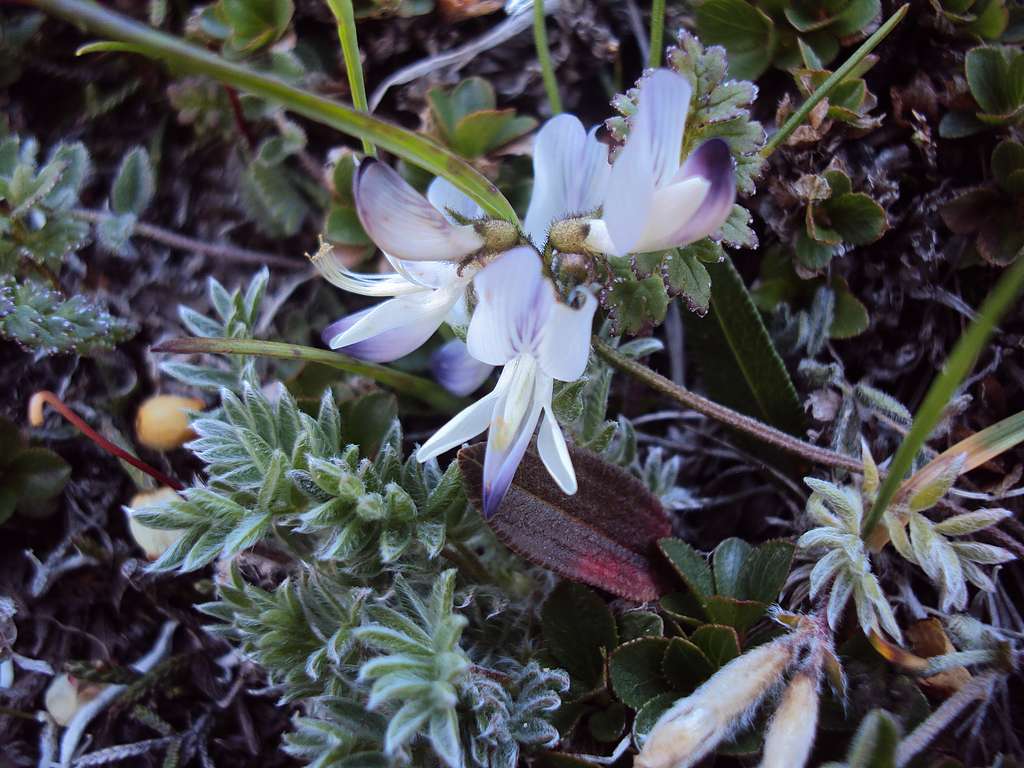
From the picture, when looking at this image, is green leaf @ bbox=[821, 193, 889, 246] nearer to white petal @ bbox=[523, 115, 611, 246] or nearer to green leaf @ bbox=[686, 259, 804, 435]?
green leaf @ bbox=[686, 259, 804, 435]

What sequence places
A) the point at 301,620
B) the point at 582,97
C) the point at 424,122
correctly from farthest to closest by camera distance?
the point at 582,97 < the point at 424,122 < the point at 301,620

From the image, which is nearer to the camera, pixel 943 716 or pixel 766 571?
pixel 943 716

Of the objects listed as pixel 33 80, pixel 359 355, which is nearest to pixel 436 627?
pixel 359 355

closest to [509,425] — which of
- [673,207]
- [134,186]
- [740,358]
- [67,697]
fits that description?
[673,207]

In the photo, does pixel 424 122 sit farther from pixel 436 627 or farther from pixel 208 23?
pixel 436 627

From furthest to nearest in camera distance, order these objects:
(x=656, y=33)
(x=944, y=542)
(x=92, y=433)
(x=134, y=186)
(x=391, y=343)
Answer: (x=134, y=186) → (x=92, y=433) → (x=656, y=33) → (x=944, y=542) → (x=391, y=343)

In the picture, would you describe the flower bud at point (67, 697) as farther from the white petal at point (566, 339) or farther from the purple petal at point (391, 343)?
the white petal at point (566, 339)

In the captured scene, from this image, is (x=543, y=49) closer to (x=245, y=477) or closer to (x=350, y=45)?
(x=350, y=45)
